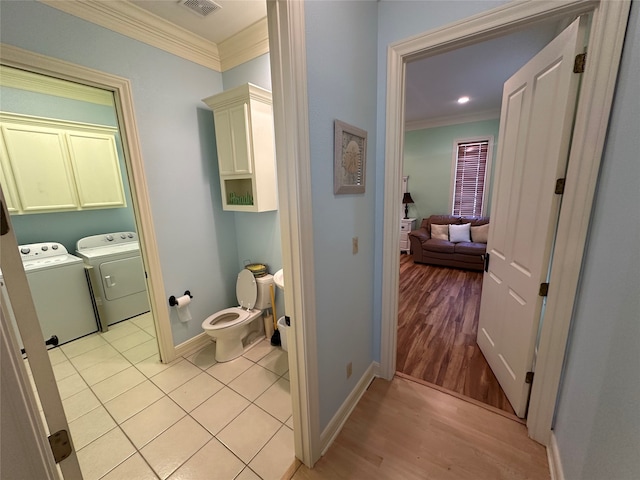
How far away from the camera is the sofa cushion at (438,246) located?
4480 mm

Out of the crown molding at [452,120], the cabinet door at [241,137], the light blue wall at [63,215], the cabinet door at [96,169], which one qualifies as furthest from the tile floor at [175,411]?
the crown molding at [452,120]

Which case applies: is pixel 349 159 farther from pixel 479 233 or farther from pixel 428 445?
pixel 479 233

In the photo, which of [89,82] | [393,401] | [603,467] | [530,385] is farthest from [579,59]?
[89,82]

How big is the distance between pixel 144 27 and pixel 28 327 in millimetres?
2194

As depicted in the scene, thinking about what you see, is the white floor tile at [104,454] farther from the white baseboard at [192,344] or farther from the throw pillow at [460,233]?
the throw pillow at [460,233]

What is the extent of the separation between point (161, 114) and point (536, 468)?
330cm

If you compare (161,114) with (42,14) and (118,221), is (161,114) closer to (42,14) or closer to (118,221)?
(42,14)

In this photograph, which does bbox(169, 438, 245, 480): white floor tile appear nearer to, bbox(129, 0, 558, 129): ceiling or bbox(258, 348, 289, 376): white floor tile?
bbox(258, 348, 289, 376): white floor tile

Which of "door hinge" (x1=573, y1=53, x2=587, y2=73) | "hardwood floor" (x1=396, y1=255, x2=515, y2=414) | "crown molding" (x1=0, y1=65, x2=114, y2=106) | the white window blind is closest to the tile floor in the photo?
"hardwood floor" (x1=396, y1=255, x2=515, y2=414)

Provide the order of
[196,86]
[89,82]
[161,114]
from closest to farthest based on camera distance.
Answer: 1. [89,82]
2. [161,114]
3. [196,86]

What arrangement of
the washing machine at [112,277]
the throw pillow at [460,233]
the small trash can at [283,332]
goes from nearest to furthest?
the small trash can at [283,332] < the washing machine at [112,277] < the throw pillow at [460,233]

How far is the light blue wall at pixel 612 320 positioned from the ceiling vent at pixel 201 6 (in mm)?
2207

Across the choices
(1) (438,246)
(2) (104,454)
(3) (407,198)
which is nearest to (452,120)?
(3) (407,198)

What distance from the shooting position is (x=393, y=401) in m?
1.78
